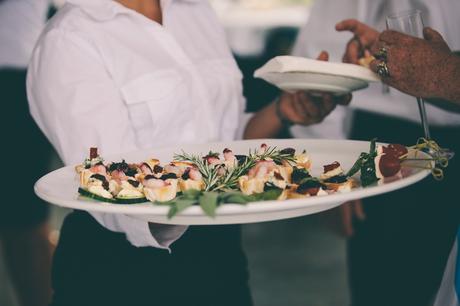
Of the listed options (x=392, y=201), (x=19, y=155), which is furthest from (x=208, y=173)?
(x=19, y=155)

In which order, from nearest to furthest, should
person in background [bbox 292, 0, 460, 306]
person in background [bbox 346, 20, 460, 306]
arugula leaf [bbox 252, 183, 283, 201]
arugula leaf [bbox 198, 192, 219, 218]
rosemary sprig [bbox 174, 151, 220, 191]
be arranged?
1. arugula leaf [bbox 198, 192, 219, 218]
2. arugula leaf [bbox 252, 183, 283, 201]
3. rosemary sprig [bbox 174, 151, 220, 191]
4. person in background [bbox 346, 20, 460, 306]
5. person in background [bbox 292, 0, 460, 306]

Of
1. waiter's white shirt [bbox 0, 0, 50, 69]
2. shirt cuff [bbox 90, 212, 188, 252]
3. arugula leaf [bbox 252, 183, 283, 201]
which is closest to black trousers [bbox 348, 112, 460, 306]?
shirt cuff [bbox 90, 212, 188, 252]

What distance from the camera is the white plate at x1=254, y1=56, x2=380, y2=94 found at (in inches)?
47.5

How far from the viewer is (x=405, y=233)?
202 cm

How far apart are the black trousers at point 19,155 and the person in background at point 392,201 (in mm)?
1039

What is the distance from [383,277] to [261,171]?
129 cm

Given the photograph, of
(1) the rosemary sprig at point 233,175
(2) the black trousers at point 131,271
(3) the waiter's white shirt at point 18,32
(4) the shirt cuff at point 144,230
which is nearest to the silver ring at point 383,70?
(1) the rosemary sprig at point 233,175

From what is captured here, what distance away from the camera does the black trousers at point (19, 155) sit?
7.33 feet

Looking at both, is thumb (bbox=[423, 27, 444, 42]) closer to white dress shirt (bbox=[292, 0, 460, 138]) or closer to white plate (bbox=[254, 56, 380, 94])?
white plate (bbox=[254, 56, 380, 94])

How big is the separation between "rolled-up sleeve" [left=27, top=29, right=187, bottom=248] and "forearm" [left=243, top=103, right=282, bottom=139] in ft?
1.58

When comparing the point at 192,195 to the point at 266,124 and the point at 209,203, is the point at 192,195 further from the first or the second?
the point at 266,124

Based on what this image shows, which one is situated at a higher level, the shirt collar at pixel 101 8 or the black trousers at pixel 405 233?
the shirt collar at pixel 101 8

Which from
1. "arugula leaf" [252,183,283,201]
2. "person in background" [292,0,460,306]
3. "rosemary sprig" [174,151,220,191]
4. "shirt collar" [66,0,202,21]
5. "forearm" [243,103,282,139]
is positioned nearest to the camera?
"arugula leaf" [252,183,283,201]

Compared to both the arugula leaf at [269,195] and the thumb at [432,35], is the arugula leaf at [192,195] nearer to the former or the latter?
the arugula leaf at [269,195]
